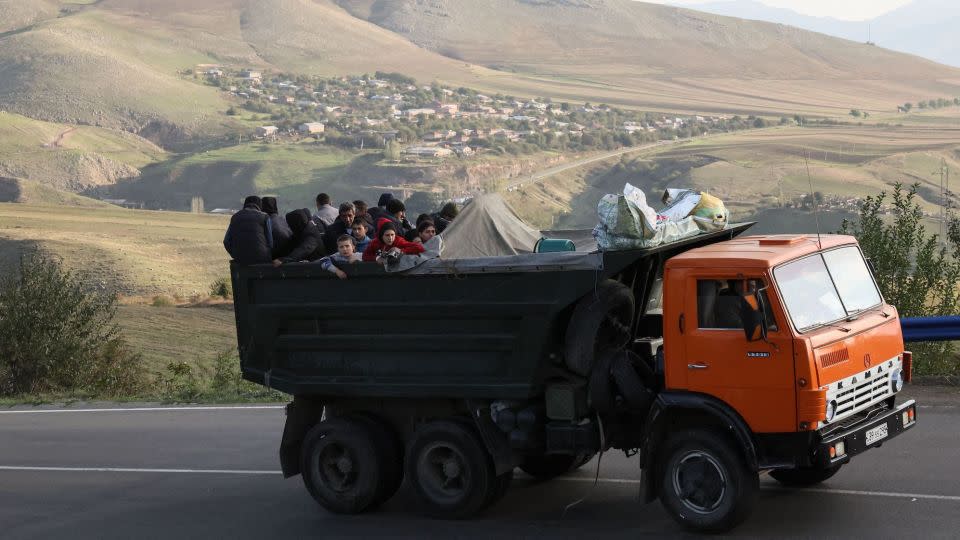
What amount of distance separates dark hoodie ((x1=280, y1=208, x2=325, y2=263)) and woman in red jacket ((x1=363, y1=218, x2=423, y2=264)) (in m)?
0.73

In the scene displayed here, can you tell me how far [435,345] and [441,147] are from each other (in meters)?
144

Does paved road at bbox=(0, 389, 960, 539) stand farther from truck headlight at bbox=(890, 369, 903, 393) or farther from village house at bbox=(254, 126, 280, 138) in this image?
village house at bbox=(254, 126, 280, 138)

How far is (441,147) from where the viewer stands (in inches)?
6038

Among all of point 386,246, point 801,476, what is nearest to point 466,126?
point 386,246

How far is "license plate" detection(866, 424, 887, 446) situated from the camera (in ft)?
28.7

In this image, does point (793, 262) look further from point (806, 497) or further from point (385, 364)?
point (385, 364)

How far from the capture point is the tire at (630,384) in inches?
359

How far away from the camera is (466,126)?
586 feet

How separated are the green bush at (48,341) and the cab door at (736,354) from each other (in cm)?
1437

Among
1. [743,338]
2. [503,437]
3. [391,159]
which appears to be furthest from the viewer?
[391,159]

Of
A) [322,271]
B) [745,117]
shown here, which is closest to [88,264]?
[322,271]

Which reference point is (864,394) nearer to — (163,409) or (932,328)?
(932,328)

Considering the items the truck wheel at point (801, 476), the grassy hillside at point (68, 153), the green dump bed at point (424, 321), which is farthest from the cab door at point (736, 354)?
the grassy hillside at point (68, 153)

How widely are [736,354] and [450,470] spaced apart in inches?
108
